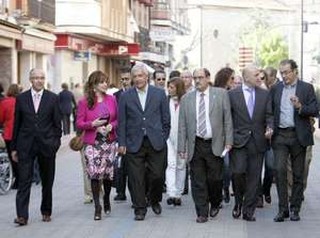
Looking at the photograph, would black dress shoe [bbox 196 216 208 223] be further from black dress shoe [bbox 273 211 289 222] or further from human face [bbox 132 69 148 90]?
human face [bbox 132 69 148 90]

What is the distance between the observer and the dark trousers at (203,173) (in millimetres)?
11594

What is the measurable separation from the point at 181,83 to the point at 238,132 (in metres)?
2.07

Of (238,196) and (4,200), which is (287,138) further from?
(4,200)

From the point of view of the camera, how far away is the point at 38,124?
446 inches

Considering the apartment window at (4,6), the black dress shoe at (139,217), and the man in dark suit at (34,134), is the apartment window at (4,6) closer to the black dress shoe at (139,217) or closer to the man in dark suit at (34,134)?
the man in dark suit at (34,134)

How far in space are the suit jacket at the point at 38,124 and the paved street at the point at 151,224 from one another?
97 centimetres

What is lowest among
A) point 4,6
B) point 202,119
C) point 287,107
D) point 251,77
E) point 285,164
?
point 285,164

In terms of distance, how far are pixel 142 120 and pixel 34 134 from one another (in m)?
1.39

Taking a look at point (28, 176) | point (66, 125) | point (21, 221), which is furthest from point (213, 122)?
point (66, 125)

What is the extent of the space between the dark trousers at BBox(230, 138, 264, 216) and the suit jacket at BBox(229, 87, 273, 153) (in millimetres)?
79

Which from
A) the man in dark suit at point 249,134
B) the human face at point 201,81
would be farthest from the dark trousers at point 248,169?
the human face at point 201,81

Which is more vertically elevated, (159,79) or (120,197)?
(159,79)

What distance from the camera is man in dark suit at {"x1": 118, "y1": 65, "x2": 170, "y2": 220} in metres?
11.7

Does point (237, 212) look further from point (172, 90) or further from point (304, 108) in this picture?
point (172, 90)
